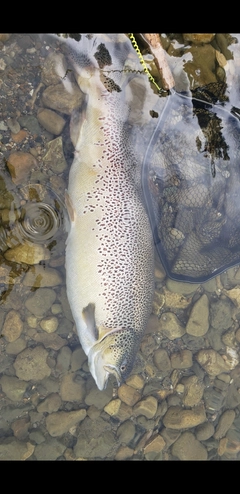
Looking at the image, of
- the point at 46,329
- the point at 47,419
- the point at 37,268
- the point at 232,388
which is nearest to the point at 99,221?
the point at 37,268

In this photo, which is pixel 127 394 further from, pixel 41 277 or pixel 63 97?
pixel 63 97

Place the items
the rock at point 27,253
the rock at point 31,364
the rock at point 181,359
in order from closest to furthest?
the rock at point 27,253 → the rock at point 31,364 → the rock at point 181,359

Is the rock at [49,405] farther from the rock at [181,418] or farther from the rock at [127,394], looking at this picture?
the rock at [181,418]

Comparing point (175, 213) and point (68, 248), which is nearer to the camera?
point (68, 248)

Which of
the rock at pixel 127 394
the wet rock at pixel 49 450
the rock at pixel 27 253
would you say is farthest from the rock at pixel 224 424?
the rock at pixel 27 253

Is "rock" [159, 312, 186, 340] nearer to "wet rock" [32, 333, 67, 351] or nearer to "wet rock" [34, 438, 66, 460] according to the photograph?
"wet rock" [32, 333, 67, 351]
